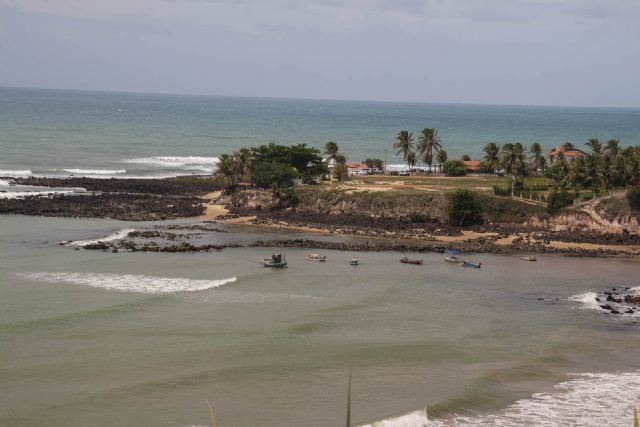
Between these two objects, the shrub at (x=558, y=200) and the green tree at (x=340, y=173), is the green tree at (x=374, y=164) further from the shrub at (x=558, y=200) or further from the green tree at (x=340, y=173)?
the shrub at (x=558, y=200)

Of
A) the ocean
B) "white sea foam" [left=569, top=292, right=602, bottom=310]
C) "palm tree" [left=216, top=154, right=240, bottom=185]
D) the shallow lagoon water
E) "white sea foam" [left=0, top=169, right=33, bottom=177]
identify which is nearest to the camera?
the ocean

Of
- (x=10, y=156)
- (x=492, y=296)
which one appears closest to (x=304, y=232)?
(x=492, y=296)

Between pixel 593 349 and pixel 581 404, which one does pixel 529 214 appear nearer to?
pixel 593 349

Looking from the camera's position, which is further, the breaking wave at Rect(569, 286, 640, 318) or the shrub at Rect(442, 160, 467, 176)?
the shrub at Rect(442, 160, 467, 176)

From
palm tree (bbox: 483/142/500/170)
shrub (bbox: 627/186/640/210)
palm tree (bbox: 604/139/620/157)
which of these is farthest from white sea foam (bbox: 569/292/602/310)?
palm tree (bbox: 483/142/500/170)

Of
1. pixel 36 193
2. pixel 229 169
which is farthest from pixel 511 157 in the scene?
pixel 36 193

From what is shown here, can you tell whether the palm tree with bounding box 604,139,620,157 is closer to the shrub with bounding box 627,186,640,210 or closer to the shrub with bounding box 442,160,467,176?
the shrub with bounding box 442,160,467,176

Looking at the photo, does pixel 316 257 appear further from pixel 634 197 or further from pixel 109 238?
pixel 634 197

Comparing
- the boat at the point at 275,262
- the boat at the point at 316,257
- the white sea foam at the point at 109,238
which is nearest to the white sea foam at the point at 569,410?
the boat at the point at 275,262
